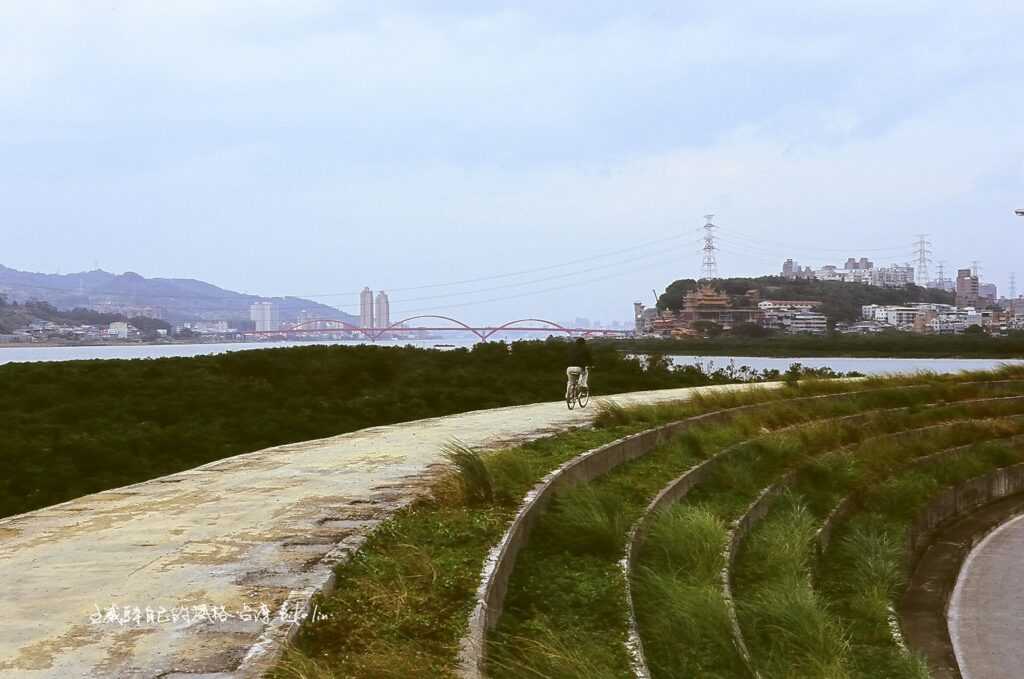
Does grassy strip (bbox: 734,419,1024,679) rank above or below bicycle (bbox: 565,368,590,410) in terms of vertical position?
below

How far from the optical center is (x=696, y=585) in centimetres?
848

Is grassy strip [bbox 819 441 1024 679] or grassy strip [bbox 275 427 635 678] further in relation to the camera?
grassy strip [bbox 819 441 1024 679]

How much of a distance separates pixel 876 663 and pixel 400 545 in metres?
4.68

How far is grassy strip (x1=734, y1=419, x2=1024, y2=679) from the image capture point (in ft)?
24.3

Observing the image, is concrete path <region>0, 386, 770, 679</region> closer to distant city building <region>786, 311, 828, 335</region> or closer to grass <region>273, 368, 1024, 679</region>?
grass <region>273, 368, 1024, 679</region>

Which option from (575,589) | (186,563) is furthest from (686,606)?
(186,563)

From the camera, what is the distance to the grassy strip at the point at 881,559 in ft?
29.9

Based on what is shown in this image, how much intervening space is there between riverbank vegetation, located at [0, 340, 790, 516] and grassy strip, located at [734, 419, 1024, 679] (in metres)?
7.45

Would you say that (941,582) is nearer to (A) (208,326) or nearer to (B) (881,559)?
(B) (881,559)

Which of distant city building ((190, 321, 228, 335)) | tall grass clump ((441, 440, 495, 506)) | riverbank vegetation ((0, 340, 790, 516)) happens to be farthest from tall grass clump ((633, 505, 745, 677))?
distant city building ((190, 321, 228, 335))

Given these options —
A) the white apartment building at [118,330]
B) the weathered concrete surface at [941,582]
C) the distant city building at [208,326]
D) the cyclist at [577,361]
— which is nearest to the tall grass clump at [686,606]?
the weathered concrete surface at [941,582]

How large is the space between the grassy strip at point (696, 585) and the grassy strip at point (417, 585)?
4.57ft

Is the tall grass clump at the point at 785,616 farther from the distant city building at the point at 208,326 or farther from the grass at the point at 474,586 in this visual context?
the distant city building at the point at 208,326

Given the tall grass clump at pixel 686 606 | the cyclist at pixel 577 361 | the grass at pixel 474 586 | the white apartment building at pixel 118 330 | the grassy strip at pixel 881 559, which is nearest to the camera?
the grass at pixel 474 586
